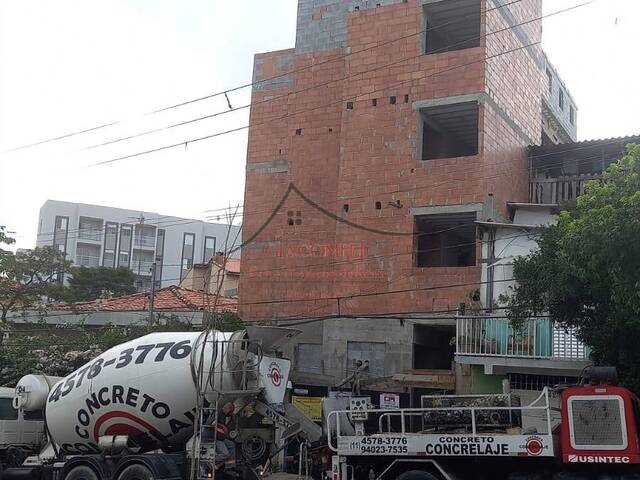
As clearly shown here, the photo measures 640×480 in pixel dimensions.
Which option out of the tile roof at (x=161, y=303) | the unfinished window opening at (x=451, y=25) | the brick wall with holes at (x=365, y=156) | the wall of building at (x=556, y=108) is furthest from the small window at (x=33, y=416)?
the wall of building at (x=556, y=108)

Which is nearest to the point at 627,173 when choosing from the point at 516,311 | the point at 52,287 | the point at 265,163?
the point at 516,311

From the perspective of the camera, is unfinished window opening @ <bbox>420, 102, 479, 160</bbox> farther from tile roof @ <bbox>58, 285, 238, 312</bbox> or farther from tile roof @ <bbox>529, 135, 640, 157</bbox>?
tile roof @ <bbox>58, 285, 238, 312</bbox>

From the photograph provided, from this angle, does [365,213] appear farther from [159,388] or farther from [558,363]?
[159,388]

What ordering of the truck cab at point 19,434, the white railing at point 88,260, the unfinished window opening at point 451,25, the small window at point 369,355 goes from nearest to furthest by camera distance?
the truck cab at point 19,434
the small window at point 369,355
the unfinished window opening at point 451,25
the white railing at point 88,260

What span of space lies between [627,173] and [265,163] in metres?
17.0

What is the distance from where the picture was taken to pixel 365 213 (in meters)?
24.3

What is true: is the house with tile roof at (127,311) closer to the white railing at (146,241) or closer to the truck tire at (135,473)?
the truck tire at (135,473)

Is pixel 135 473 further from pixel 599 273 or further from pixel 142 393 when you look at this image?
pixel 599 273

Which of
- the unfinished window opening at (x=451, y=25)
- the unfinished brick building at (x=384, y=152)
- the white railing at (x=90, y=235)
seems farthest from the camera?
the white railing at (x=90, y=235)

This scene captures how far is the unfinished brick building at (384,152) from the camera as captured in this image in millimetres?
23500

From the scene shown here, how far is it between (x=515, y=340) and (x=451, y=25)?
12.6 metres

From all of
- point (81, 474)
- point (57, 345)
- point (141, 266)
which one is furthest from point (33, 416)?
point (141, 266)

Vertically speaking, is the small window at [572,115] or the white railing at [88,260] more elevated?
the small window at [572,115]

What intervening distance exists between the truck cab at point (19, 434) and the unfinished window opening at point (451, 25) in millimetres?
17222
